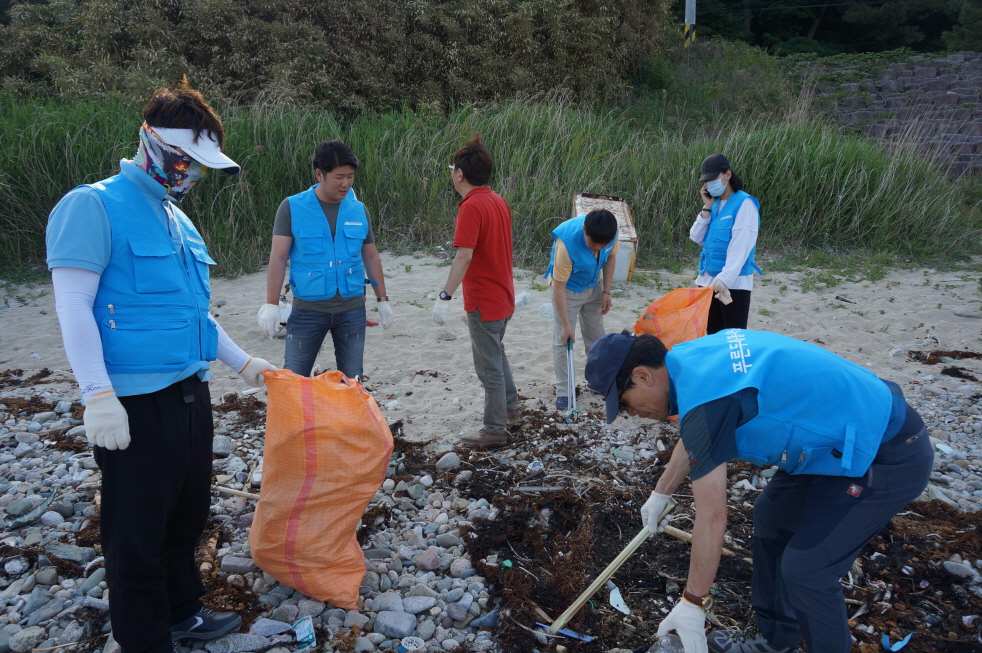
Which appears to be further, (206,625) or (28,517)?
(28,517)

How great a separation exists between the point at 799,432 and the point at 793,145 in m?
9.05

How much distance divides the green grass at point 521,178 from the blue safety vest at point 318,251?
15.2 feet

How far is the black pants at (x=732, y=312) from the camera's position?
13.0 ft

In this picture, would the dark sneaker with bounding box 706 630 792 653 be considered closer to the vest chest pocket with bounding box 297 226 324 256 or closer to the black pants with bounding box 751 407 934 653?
the black pants with bounding box 751 407 934 653

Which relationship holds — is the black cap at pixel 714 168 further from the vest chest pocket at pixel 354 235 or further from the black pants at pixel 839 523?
the black pants at pixel 839 523

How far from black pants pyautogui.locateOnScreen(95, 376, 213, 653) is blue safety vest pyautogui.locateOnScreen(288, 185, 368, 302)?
4.05ft

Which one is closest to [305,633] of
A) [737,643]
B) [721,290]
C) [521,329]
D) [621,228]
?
[737,643]

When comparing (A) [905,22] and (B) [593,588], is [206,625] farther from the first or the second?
(A) [905,22]

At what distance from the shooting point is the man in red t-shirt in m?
3.35

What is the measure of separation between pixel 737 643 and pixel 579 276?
2306mm

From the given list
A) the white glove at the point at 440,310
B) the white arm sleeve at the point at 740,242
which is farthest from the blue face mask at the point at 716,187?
the white glove at the point at 440,310

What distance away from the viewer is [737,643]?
226cm

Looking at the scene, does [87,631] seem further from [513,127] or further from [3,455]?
[513,127]

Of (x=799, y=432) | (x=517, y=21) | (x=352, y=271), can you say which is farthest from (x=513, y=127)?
(x=799, y=432)
